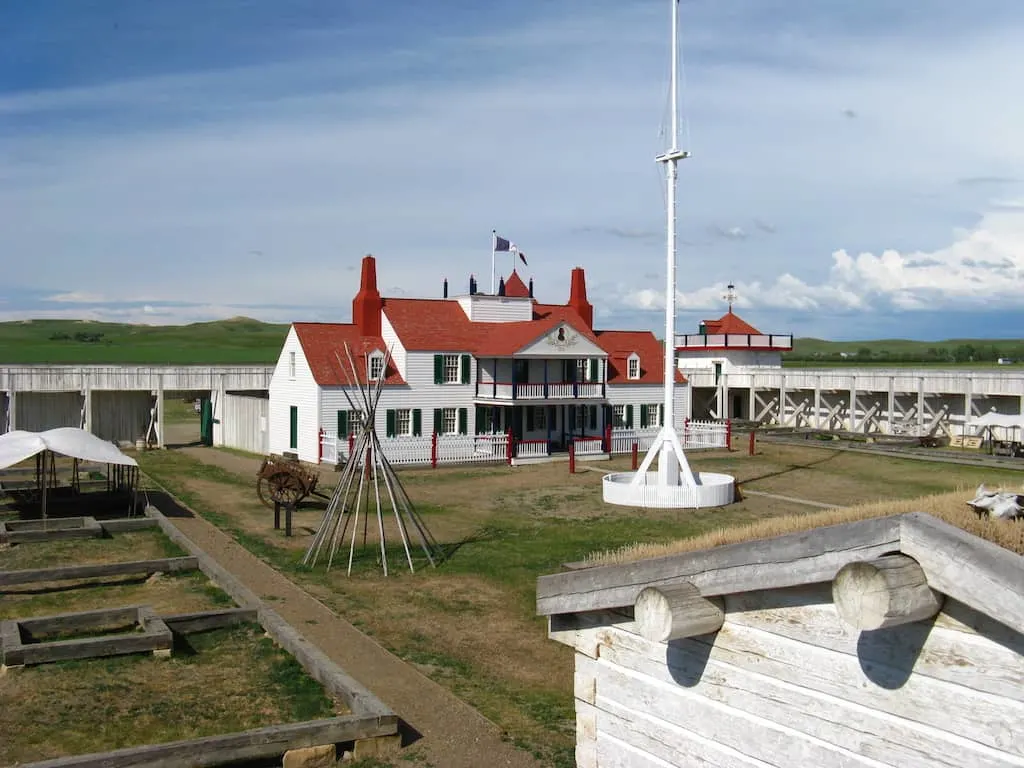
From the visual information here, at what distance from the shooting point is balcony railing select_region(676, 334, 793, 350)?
5372 cm

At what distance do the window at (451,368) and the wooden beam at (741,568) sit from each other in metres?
30.7

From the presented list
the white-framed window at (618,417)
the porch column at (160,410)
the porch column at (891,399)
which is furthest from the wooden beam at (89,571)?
the porch column at (891,399)

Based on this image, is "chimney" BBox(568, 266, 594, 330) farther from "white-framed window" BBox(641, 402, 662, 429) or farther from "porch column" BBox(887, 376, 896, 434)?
"porch column" BBox(887, 376, 896, 434)

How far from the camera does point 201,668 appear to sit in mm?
12227

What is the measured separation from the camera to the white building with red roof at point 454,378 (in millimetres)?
36219

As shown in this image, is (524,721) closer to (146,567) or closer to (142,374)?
(146,567)

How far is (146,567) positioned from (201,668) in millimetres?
5331

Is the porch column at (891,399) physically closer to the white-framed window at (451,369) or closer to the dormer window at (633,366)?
the dormer window at (633,366)

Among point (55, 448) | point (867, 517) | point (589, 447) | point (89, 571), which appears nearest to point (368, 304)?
point (589, 447)

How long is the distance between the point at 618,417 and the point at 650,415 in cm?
178

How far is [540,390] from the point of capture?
3784 cm

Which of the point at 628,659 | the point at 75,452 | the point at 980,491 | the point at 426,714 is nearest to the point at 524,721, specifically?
the point at 426,714

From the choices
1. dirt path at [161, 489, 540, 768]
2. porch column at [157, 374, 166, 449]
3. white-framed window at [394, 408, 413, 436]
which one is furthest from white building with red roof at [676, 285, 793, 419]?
dirt path at [161, 489, 540, 768]

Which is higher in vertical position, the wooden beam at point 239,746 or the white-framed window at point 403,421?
the white-framed window at point 403,421
